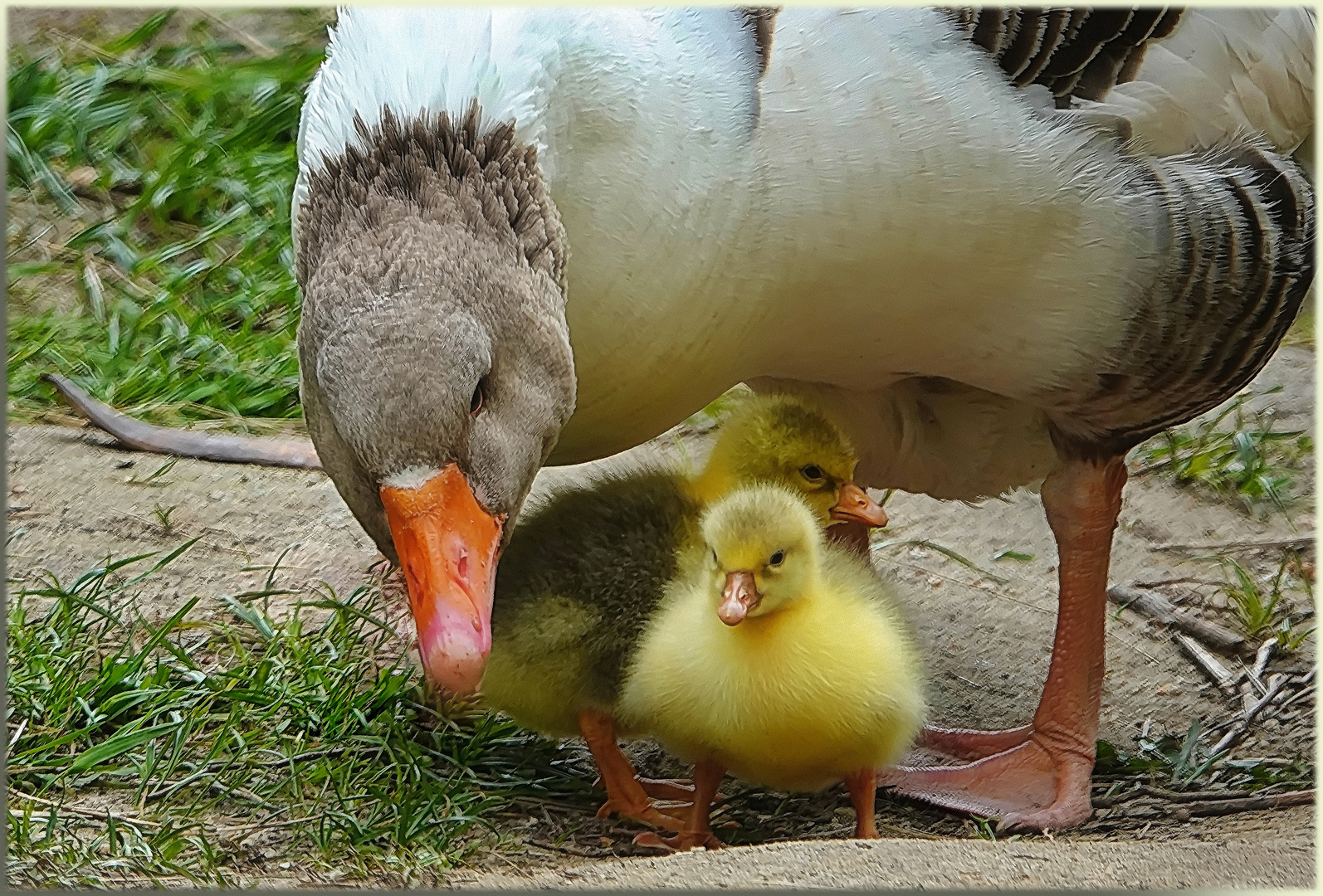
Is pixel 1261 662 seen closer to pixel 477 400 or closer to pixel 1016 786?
pixel 1016 786

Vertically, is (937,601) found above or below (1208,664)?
below

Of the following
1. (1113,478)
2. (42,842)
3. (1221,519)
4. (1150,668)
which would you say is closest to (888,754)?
(1113,478)

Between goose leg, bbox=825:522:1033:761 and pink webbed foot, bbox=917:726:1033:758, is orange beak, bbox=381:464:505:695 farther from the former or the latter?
pink webbed foot, bbox=917:726:1033:758

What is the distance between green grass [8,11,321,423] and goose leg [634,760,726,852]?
2.36 meters

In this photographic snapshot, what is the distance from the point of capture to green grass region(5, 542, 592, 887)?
3.05m

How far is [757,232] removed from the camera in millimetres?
2873

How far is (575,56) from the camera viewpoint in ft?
8.97

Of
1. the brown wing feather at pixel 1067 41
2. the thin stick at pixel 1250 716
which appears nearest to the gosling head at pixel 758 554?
the brown wing feather at pixel 1067 41

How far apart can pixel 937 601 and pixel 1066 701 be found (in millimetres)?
728

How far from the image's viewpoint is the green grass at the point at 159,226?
16.7ft

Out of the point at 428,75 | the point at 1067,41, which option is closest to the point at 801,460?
the point at 1067,41

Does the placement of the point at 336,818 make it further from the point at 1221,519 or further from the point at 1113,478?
the point at 1221,519

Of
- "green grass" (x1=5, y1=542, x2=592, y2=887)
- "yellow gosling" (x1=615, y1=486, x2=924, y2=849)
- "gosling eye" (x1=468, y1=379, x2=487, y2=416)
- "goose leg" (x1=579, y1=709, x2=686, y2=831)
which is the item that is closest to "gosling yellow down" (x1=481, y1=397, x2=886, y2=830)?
"goose leg" (x1=579, y1=709, x2=686, y2=831)

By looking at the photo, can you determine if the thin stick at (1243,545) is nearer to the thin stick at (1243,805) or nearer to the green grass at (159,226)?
the thin stick at (1243,805)
